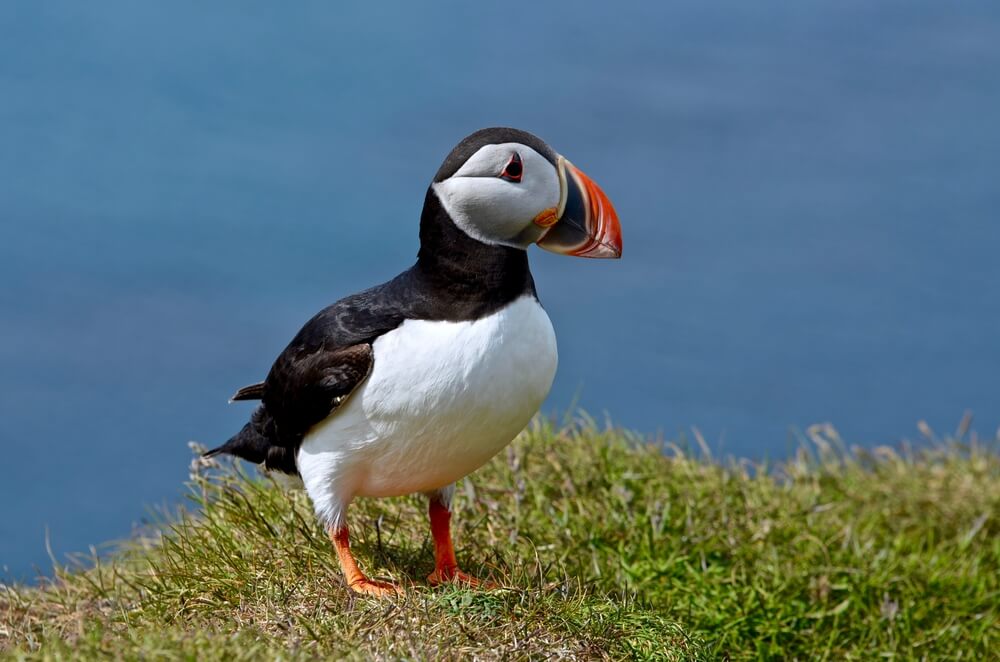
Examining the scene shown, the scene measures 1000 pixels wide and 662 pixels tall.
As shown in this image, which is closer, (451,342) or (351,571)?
(451,342)

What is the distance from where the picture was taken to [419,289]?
15.8 feet

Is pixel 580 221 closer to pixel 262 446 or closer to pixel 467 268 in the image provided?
pixel 467 268

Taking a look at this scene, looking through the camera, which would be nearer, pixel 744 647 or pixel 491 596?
pixel 491 596

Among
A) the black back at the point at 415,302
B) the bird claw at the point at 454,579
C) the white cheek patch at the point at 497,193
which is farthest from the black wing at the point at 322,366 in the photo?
the bird claw at the point at 454,579

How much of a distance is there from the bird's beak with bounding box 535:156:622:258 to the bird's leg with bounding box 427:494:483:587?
4.52 feet

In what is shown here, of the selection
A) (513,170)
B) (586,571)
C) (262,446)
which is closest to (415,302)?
(513,170)

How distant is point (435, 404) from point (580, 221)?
3.10 feet

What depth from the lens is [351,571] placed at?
198 inches

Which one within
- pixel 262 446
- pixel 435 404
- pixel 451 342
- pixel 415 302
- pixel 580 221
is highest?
pixel 580 221

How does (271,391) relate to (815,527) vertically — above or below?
above

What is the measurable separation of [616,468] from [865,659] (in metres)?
1.86

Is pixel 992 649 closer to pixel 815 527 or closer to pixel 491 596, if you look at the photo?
pixel 815 527

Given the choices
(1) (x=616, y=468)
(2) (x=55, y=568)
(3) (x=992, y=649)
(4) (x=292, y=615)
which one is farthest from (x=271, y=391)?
(3) (x=992, y=649)

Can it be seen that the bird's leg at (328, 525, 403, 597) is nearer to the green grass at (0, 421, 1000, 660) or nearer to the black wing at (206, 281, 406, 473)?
the green grass at (0, 421, 1000, 660)
